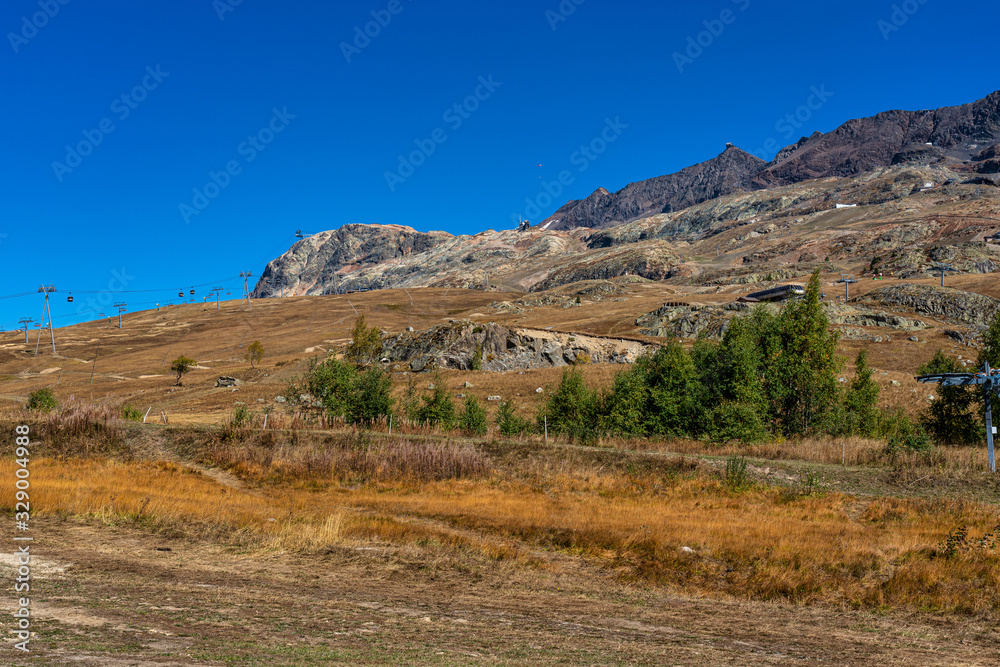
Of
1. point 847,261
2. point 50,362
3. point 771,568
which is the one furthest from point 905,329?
point 50,362

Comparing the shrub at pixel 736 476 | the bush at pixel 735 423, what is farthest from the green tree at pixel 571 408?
the shrub at pixel 736 476

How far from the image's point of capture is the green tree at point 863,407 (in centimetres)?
3759

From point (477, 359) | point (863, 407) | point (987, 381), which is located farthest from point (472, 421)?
point (477, 359)

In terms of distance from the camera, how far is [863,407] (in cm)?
3884

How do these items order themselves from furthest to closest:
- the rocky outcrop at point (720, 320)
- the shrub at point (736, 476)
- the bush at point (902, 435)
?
1. the rocky outcrop at point (720, 320)
2. the bush at point (902, 435)
3. the shrub at point (736, 476)

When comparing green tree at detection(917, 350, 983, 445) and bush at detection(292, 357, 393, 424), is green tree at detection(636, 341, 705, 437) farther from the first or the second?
bush at detection(292, 357, 393, 424)

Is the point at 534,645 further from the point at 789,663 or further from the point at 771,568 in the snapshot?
the point at 771,568

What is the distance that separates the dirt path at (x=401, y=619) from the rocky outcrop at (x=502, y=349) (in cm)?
5831

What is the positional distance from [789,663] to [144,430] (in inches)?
1197

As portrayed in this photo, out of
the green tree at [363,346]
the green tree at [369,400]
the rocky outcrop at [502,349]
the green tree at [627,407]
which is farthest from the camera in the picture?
the green tree at [363,346]

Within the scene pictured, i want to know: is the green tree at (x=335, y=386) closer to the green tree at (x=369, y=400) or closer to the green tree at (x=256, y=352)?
the green tree at (x=369, y=400)

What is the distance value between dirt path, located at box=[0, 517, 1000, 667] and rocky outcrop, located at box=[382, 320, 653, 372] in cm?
5831

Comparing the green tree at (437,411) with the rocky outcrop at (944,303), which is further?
the rocky outcrop at (944,303)

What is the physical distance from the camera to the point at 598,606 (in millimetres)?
12648
